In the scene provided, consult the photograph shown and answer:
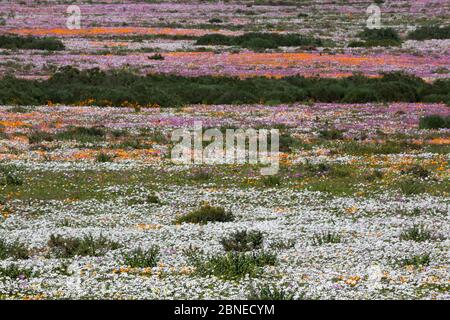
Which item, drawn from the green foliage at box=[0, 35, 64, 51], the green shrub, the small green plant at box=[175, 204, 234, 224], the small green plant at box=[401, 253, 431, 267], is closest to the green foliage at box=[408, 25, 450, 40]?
the green foliage at box=[0, 35, 64, 51]

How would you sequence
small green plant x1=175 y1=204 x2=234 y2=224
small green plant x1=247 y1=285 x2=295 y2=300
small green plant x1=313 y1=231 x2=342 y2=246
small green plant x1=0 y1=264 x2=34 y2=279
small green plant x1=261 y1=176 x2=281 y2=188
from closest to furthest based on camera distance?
small green plant x1=247 y1=285 x2=295 y2=300 < small green plant x1=0 y1=264 x2=34 y2=279 < small green plant x1=313 y1=231 x2=342 y2=246 < small green plant x1=175 y1=204 x2=234 y2=224 < small green plant x1=261 y1=176 x2=281 y2=188

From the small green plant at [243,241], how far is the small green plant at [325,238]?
3.90ft

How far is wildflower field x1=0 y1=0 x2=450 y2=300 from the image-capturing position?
1611 cm

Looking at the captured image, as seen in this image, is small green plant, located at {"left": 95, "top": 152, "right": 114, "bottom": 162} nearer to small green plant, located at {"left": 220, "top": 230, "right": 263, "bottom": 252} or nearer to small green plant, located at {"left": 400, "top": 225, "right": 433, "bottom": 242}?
small green plant, located at {"left": 220, "top": 230, "right": 263, "bottom": 252}

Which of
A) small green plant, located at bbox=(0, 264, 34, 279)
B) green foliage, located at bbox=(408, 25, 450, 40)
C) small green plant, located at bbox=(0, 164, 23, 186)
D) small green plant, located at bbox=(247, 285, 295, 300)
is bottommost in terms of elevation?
green foliage, located at bbox=(408, 25, 450, 40)

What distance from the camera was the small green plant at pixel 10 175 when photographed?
89.5ft

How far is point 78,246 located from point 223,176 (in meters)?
11.1

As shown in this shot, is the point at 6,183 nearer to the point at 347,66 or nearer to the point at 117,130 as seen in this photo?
the point at 117,130

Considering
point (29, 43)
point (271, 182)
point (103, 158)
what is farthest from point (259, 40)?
point (271, 182)

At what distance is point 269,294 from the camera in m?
14.0

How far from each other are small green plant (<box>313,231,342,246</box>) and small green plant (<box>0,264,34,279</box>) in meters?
6.01

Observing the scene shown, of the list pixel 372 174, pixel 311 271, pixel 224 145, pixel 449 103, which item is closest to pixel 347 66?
pixel 449 103

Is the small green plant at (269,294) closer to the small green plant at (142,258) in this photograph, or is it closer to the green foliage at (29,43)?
the small green plant at (142,258)

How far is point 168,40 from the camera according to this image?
86.9 m
